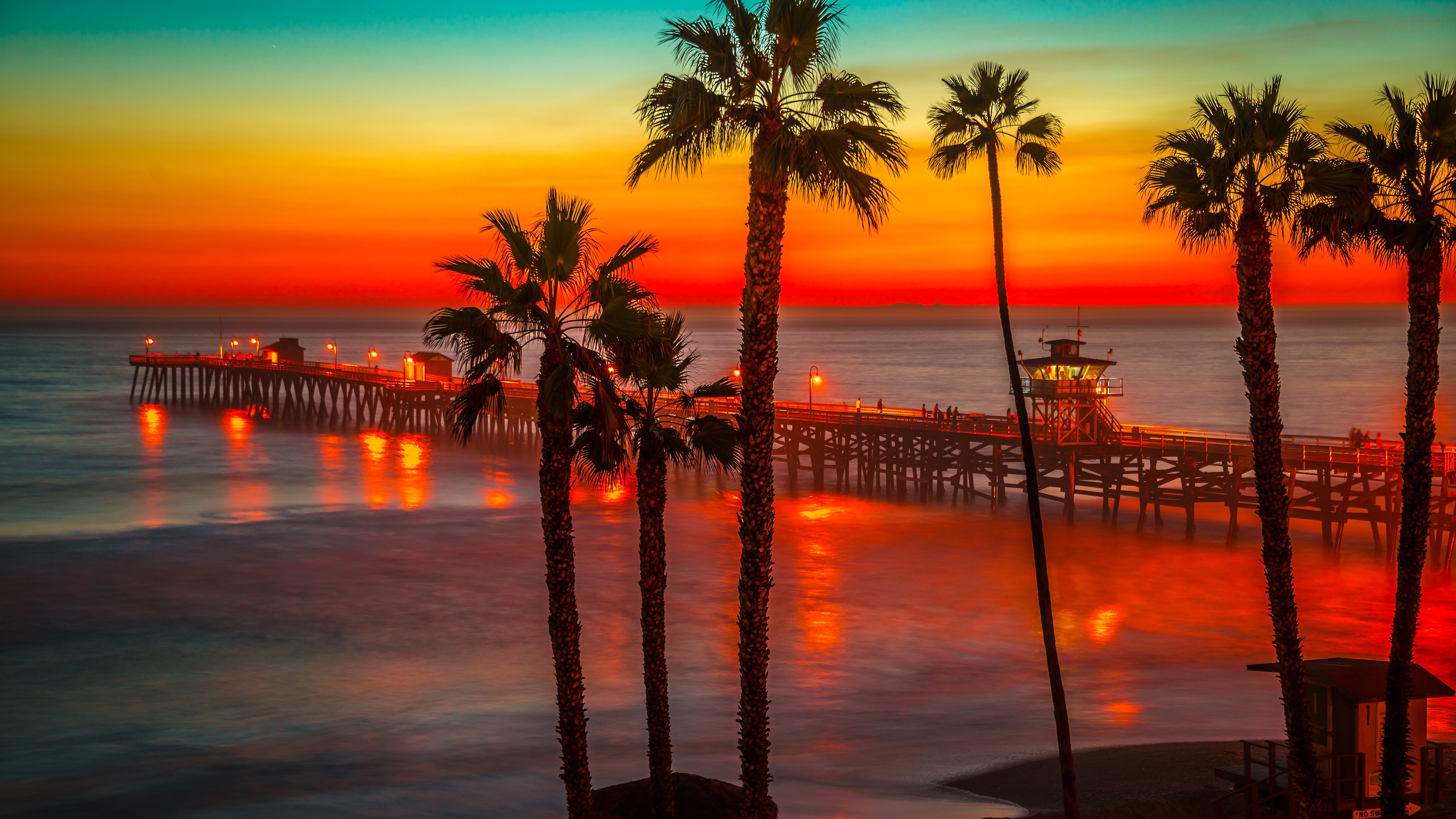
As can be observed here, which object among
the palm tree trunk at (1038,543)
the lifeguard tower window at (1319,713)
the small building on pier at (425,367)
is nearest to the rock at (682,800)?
the palm tree trunk at (1038,543)

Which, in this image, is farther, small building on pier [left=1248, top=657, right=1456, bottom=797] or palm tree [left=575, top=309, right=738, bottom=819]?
small building on pier [left=1248, top=657, right=1456, bottom=797]

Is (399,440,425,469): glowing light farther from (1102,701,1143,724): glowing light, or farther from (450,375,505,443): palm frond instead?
(450,375,505,443): palm frond

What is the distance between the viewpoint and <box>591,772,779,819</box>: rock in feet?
48.7

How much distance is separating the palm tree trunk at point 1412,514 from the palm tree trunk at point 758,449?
659 cm

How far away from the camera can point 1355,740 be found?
14.3 metres

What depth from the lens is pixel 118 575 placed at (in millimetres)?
33906

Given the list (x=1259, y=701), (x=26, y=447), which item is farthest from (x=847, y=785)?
(x=26, y=447)

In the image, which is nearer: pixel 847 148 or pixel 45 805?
pixel 847 148

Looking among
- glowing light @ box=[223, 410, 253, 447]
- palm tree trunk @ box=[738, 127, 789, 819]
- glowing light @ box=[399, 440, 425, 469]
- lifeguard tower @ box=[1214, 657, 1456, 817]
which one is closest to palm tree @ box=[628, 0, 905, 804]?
palm tree trunk @ box=[738, 127, 789, 819]

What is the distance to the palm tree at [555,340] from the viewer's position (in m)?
12.5

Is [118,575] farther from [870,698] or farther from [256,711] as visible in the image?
[870,698]

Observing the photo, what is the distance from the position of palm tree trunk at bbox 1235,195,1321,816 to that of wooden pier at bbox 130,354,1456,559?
53.6 feet

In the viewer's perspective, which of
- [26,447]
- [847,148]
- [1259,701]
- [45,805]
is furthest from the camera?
[26,447]

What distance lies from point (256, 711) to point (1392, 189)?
19.0m
